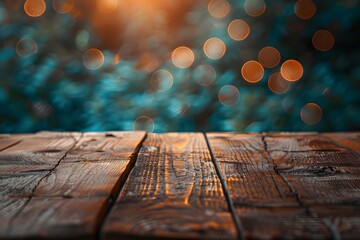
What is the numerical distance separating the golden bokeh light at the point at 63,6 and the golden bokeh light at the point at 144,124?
0.83m

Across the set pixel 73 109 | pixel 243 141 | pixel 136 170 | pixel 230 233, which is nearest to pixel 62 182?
pixel 136 170

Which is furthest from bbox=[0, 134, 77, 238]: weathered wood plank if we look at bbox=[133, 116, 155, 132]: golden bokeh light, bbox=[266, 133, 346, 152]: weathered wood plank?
bbox=[133, 116, 155, 132]: golden bokeh light

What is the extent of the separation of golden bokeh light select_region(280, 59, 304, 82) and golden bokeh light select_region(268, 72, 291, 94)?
0.03 m

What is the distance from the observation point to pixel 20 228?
66 cm

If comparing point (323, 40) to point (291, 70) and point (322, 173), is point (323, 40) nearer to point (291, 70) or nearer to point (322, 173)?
point (291, 70)

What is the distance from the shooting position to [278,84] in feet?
9.18

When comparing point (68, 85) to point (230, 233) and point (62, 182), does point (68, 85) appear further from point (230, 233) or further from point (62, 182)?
point (230, 233)

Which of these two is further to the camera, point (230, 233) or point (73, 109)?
point (73, 109)

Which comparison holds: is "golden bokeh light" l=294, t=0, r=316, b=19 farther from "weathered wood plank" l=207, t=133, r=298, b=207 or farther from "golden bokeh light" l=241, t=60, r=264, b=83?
"weathered wood plank" l=207, t=133, r=298, b=207

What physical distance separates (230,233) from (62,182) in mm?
420

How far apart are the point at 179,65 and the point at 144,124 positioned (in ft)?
1.39

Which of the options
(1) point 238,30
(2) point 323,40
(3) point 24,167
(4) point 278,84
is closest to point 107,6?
(1) point 238,30

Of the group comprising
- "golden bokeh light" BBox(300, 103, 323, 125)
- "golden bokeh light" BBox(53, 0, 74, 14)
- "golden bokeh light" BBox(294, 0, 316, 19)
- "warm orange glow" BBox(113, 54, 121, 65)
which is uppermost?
"golden bokeh light" BBox(53, 0, 74, 14)

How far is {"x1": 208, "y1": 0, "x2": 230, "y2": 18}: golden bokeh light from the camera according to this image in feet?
9.17
